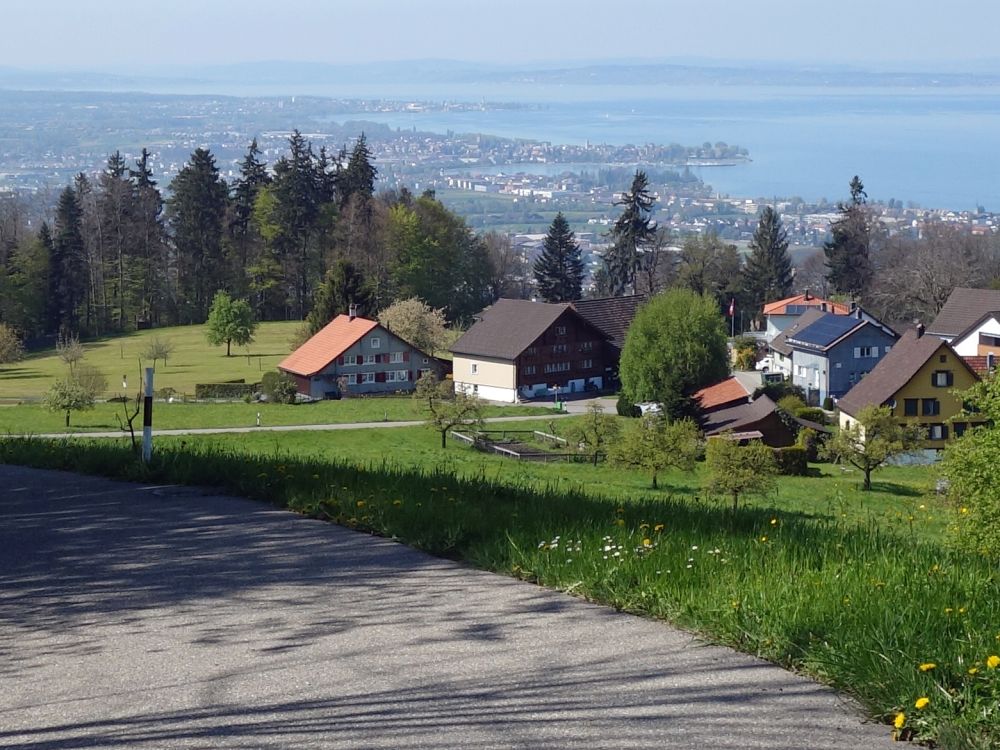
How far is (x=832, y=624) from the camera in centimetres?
589

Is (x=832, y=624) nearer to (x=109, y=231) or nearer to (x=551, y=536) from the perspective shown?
(x=551, y=536)

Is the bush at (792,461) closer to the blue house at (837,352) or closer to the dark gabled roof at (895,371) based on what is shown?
the dark gabled roof at (895,371)

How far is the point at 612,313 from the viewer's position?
74.1 metres

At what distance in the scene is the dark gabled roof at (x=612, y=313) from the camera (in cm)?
7194

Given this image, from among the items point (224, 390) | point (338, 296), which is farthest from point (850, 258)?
point (224, 390)

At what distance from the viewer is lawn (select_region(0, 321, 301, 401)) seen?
64.6 m

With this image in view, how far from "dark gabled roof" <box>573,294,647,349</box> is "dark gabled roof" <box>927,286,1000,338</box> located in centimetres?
1619

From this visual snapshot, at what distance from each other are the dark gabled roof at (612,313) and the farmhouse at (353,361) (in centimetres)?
940

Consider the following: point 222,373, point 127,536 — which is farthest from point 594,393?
point 127,536

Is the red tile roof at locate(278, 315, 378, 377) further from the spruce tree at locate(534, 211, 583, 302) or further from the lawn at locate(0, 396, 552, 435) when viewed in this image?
the spruce tree at locate(534, 211, 583, 302)

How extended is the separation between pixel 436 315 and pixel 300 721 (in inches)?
2883

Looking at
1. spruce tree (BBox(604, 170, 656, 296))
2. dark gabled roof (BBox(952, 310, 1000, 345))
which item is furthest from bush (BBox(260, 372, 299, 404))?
spruce tree (BBox(604, 170, 656, 296))

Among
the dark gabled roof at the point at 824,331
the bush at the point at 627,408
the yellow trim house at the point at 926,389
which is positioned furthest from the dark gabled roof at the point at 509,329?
the yellow trim house at the point at 926,389

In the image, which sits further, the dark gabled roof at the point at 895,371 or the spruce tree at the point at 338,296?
the spruce tree at the point at 338,296
